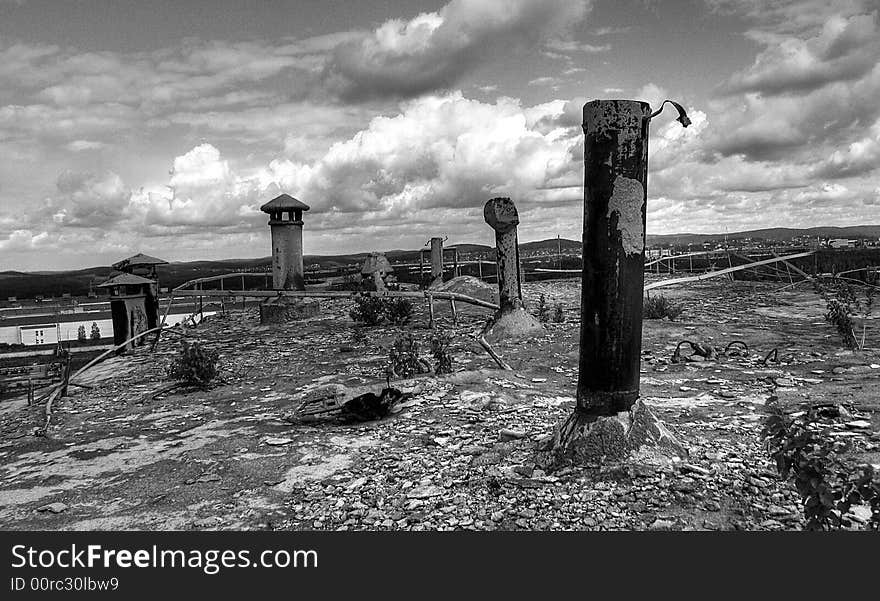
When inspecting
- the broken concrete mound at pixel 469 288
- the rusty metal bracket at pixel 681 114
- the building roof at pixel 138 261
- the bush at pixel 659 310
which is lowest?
the bush at pixel 659 310

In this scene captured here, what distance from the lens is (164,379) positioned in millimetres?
7715

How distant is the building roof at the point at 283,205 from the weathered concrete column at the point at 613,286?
Answer: 904 cm

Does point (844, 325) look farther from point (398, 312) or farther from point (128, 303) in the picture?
point (128, 303)

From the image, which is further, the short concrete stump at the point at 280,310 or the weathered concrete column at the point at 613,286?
the short concrete stump at the point at 280,310

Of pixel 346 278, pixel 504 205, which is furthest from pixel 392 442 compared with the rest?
pixel 346 278

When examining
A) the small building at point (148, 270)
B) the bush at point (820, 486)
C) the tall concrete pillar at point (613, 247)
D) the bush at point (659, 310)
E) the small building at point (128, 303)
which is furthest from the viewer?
the bush at point (659, 310)

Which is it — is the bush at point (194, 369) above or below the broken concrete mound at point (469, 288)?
below

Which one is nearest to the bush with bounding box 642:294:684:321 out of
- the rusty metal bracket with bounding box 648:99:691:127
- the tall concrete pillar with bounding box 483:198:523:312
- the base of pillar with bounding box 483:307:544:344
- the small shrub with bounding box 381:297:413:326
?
the base of pillar with bounding box 483:307:544:344

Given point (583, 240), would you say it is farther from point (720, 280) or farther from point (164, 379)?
point (720, 280)

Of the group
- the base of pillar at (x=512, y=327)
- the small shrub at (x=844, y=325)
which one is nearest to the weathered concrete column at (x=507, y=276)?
the base of pillar at (x=512, y=327)

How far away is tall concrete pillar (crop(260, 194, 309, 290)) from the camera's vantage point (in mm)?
12047

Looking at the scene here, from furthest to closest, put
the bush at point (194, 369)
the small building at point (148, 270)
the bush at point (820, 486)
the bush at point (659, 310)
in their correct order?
the bush at point (659, 310) < the small building at point (148, 270) < the bush at point (194, 369) < the bush at point (820, 486)

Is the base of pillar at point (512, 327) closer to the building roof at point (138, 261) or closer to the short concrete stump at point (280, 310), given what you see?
the short concrete stump at point (280, 310)

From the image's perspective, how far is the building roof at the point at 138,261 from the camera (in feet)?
32.6
